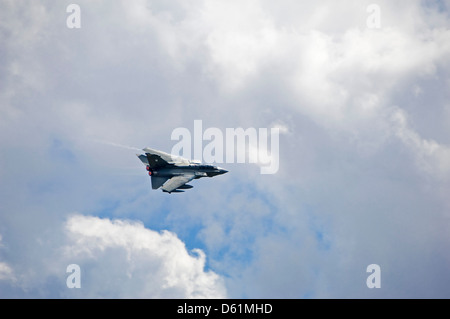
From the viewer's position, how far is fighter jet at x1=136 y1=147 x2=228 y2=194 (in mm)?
127287

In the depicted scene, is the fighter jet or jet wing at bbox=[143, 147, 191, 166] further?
jet wing at bbox=[143, 147, 191, 166]

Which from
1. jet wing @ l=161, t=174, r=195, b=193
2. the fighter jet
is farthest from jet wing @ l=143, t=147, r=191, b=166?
jet wing @ l=161, t=174, r=195, b=193

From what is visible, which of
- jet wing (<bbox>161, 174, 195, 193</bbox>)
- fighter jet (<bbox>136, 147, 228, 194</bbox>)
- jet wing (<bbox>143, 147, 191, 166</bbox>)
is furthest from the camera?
jet wing (<bbox>143, 147, 191, 166</bbox>)

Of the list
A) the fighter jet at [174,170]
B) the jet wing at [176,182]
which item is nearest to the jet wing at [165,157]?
the fighter jet at [174,170]

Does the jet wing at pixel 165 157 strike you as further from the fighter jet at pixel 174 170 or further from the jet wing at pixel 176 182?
the jet wing at pixel 176 182

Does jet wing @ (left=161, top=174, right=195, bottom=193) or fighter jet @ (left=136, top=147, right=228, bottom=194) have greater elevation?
fighter jet @ (left=136, top=147, right=228, bottom=194)

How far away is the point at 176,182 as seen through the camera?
413ft

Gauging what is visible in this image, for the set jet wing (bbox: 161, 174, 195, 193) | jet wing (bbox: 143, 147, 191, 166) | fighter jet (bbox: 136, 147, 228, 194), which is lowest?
jet wing (bbox: 161, 174, 195, 193)

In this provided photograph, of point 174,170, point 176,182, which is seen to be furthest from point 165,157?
point 176,182

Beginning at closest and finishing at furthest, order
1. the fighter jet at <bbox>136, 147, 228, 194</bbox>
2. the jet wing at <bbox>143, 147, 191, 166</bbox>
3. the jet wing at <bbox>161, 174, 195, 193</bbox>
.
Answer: the jet wing at <bbox>161, 174, 195, 193</bbox> → the fighter jet at <bbox>136, 147, 228, 194</bbox> → the jet wing at <bbox>143, 147, 191, 166</bbox>

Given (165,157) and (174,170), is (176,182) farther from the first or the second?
(165,157)

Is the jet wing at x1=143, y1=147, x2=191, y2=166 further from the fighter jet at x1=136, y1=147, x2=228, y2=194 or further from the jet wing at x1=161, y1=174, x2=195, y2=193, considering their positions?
the jet wing at x1=161, y1=174, x2=195, y2=193
